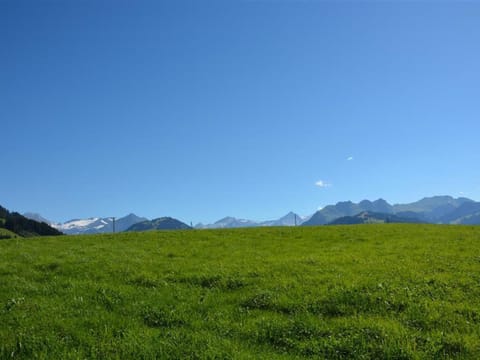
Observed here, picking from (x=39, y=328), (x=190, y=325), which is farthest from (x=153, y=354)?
(x=39, y=328)

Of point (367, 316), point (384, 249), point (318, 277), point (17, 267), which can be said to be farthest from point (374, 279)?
point (17, 267)

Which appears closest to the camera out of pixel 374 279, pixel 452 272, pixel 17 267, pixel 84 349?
pixel 84 349

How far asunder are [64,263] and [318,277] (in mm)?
14431

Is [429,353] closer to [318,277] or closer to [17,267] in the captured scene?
[318,277]

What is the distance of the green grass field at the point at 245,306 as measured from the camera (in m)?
10.4

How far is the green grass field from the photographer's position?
1038cm

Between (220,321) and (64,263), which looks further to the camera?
(64,263)

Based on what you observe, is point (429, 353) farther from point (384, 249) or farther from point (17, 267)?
point (17, 267)

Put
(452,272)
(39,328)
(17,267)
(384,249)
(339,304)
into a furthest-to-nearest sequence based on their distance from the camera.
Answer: (384,249), (17,267), (452,272), (339,304), (39,328)

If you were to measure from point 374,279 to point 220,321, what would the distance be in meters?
7.42

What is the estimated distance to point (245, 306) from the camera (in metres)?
13.8

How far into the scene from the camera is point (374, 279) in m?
15.8

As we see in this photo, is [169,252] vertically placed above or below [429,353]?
above

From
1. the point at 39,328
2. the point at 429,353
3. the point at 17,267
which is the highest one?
the point at 17,267
